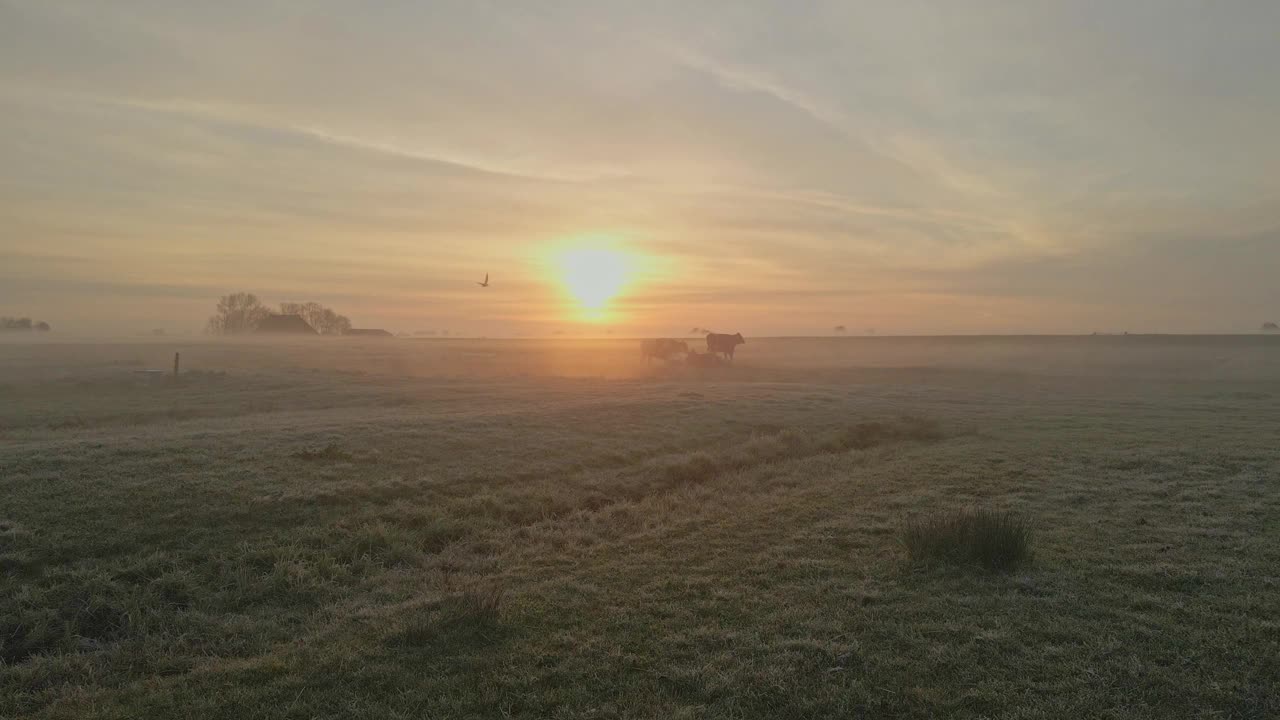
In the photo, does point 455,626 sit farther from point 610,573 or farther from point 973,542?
point 973,542

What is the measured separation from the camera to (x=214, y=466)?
1530 centimetres

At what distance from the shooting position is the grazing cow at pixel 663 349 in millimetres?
62312

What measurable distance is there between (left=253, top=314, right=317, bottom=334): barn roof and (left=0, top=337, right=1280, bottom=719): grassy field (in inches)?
3908

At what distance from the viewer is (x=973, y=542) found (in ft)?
34.8

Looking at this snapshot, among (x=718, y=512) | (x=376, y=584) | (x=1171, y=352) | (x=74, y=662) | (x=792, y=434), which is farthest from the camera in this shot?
(x=1171, y=352)

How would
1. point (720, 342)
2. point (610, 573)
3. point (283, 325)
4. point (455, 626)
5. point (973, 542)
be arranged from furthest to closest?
point (283, 325), point (720, 342), point (610, 573), point (973, 542), point (455, 626)

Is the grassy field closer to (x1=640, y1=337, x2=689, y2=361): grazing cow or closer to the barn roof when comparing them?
(x1=640, y1=337, x2=689, y2=361): grazing cow

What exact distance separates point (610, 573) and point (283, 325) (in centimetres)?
12263

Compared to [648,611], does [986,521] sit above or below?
above

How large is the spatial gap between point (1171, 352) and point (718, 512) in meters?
112

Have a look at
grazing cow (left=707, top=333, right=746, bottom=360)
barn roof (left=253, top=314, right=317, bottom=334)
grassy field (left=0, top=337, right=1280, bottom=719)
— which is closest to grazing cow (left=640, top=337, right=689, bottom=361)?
grazing cow (left=707, top=333, right=746, bottom=360)

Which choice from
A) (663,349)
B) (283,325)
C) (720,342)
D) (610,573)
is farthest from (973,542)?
(283,325)

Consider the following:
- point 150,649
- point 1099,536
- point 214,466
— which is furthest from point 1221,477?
point 214,466

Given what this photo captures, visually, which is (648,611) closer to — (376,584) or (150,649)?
(376,584)
